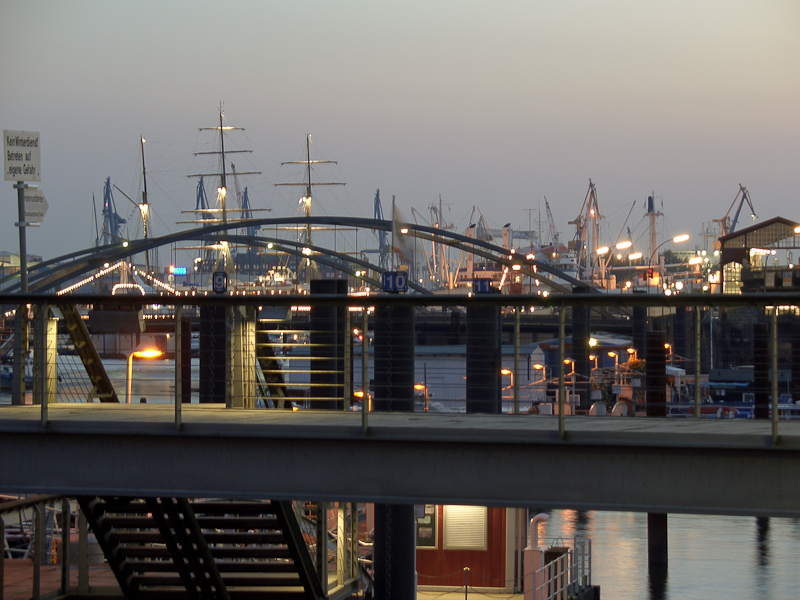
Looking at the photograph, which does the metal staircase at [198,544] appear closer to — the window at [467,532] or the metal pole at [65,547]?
the metal pole at [65,547]

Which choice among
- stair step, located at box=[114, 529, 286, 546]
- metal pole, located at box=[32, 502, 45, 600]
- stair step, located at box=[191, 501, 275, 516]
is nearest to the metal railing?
stair step, located at box=[114, 529, 286, 546]

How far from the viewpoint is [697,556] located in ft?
75.0

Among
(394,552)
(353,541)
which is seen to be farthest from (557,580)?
(394,552)

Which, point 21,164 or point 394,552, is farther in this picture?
point 394,552

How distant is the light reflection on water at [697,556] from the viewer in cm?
1922

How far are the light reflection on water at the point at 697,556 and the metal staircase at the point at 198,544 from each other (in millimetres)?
9804

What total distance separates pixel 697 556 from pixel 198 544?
17579 millimetres

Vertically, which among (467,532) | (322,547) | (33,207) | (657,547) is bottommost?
(657,547)

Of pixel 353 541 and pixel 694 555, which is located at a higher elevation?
pixel 353 541

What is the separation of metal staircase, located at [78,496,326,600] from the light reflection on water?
9.80m

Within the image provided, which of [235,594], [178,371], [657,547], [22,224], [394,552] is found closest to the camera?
[178,371]

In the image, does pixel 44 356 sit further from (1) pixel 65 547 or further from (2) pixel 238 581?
(1) pixel 65 547

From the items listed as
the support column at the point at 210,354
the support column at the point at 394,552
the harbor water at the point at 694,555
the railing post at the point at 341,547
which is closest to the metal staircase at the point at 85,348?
the support column at the point at 394,552

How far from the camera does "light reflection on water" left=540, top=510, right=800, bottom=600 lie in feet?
63.1
